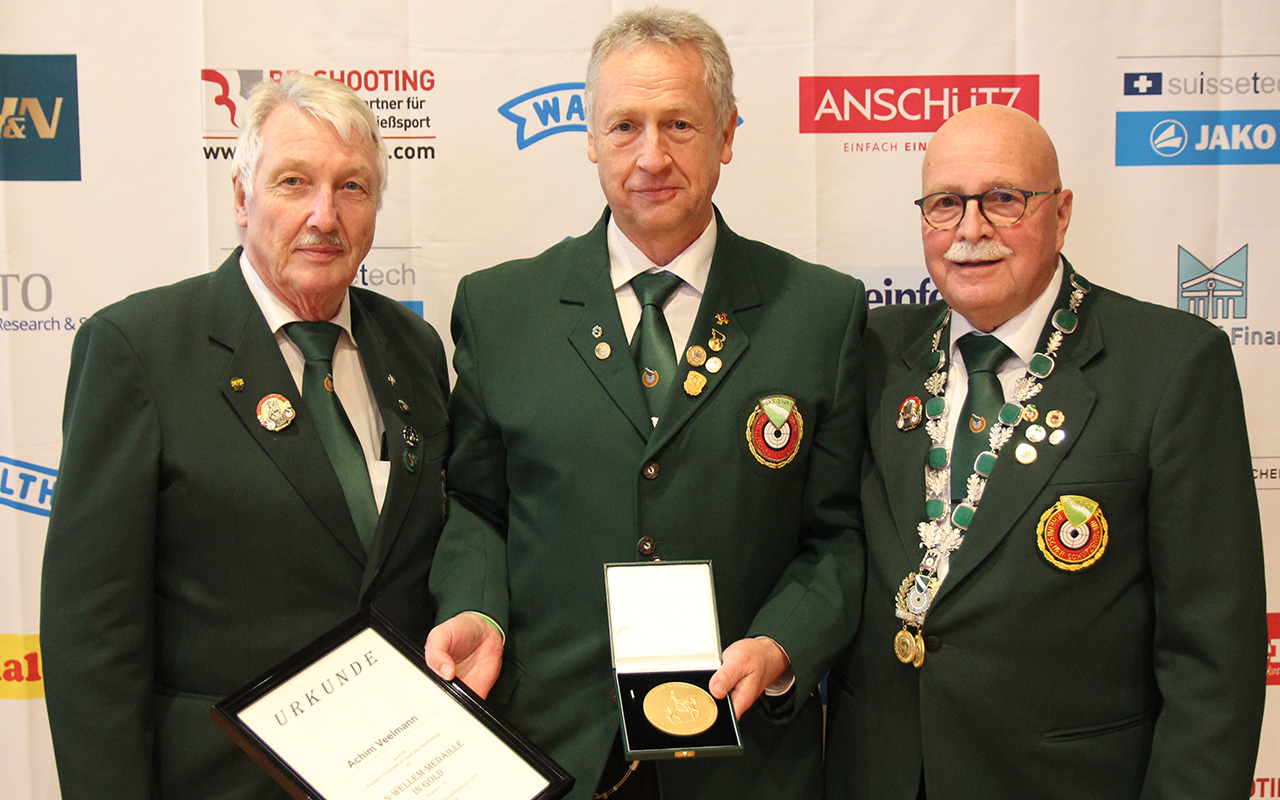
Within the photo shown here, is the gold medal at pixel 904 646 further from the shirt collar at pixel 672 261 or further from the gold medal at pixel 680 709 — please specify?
the shirt collar at pixel 672 261

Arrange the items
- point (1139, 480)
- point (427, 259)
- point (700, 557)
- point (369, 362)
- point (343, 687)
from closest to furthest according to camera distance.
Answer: point (343, 687)
point (1139, 480)
point (700, 557)
point (369, 362)
point (427, 259)

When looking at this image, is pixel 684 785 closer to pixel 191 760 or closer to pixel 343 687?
pixel 343 687

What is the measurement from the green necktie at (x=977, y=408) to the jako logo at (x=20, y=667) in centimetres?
286

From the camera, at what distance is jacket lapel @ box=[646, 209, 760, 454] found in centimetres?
200

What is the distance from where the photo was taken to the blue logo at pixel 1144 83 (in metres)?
3.00

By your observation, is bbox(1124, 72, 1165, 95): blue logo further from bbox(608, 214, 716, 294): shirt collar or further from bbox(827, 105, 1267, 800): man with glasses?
bbox(608, 214, 716, 294): shirt collar

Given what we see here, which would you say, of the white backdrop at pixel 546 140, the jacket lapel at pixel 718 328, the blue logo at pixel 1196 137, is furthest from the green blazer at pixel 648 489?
the blue logo at pixel 1196 137

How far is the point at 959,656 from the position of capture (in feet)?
6.42

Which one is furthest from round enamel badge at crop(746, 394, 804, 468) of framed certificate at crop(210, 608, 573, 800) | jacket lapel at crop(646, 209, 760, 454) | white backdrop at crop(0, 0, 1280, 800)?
white backdrop at crop(0, 0, 1280, 800)

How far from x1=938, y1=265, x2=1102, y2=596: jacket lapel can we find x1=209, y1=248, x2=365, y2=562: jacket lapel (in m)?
1.28

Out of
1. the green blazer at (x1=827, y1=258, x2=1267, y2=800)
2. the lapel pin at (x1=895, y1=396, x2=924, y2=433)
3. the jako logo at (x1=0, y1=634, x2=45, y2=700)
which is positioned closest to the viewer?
the green blazer at (x1=827, y1=258, x2=1267, y2=800)

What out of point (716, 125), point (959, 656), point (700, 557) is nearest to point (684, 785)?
point (700, 557)

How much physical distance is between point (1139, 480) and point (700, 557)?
0.90 meters

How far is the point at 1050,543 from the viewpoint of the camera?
1.92 m
